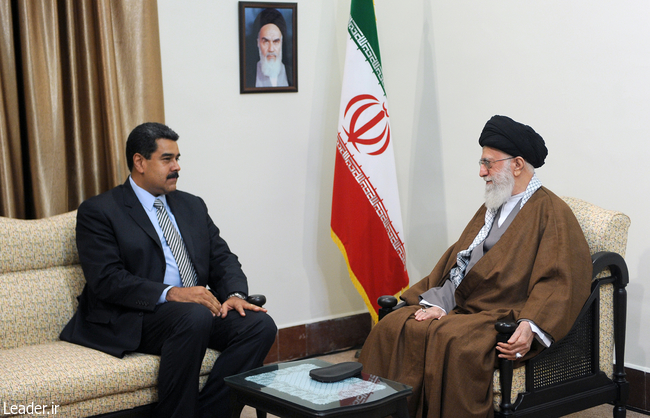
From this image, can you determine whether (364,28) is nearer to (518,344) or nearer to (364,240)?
(364,240)

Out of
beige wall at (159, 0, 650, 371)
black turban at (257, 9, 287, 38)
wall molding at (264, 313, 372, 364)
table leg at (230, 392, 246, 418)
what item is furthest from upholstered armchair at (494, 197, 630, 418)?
black turban at (257, 9, 287, 38)

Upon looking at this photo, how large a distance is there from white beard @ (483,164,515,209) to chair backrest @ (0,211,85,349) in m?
2.00

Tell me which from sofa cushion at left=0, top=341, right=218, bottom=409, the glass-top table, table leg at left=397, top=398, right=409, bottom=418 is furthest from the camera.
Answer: sofa cushion at left=0, top=341, right=218, bottom=409

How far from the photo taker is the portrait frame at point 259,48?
423 cm

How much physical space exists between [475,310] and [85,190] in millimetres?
2125

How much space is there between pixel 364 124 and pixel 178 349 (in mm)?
1908

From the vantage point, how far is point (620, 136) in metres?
3.48

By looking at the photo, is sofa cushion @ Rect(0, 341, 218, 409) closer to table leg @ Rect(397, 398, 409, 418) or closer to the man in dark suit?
the man in dark suit

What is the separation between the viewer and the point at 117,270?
123 inches

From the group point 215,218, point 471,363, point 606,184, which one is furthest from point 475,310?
point 215,218

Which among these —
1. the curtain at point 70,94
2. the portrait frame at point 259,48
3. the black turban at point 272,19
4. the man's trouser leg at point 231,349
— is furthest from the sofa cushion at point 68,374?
the black turban at point 272,19

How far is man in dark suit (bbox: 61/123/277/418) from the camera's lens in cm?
299

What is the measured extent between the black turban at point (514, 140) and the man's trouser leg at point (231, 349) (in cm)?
134

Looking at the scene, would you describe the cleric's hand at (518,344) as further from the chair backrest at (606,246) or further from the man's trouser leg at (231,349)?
the man's trouser leg at (231,349)
